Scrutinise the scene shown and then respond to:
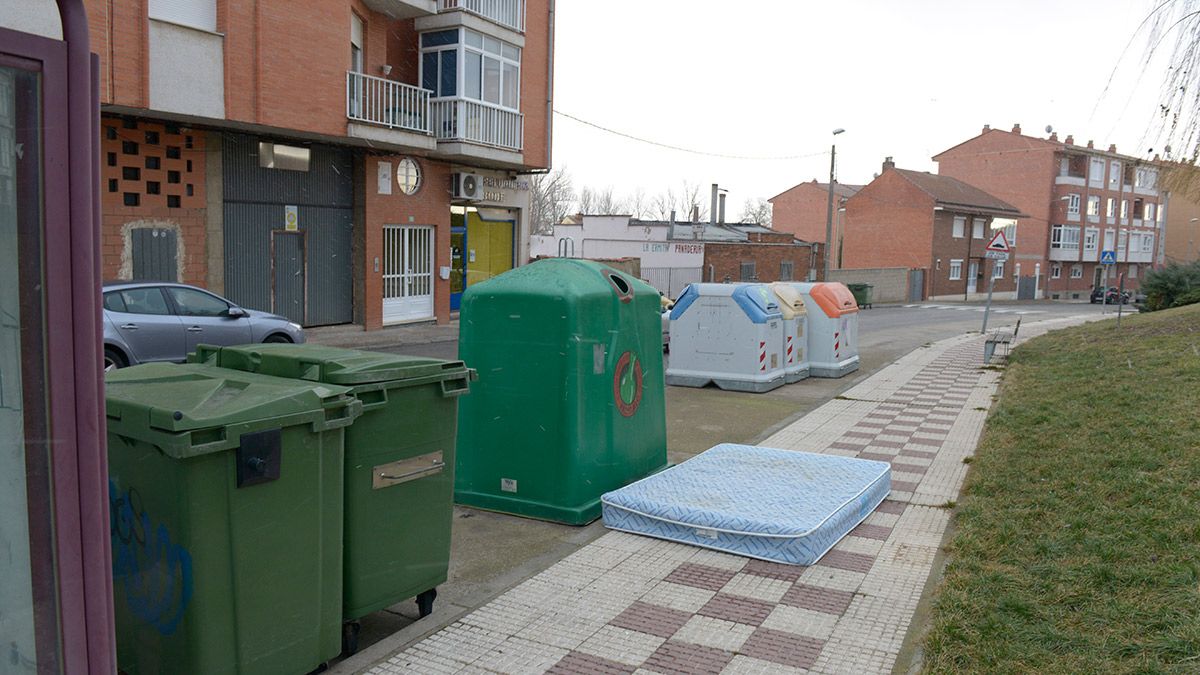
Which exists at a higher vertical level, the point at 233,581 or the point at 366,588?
the point at 233,581

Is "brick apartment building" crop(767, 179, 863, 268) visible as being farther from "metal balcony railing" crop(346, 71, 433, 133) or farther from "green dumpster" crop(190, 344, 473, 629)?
"green dumpster" crop(190, 344, 473, 629)

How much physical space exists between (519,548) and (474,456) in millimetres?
879

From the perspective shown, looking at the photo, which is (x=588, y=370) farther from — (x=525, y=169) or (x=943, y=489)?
(x=525, y=169)

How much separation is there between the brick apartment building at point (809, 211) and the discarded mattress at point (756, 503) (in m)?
56.7

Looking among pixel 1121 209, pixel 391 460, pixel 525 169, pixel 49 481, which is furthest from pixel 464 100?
pixel 1121 209

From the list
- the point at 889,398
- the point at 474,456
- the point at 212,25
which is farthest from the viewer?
the point at 212,25

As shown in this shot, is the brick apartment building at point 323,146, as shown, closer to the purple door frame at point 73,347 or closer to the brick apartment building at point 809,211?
the purple door frame at point 73,347

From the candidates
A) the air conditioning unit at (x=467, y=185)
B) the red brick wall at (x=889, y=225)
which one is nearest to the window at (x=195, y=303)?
the air conditioning unit at (x=467, y=185)

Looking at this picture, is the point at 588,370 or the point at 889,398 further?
the point at 889,398

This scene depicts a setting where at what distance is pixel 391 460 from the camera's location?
4.09 m

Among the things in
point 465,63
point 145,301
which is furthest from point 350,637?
point 465,63

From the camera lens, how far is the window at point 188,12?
14219mm

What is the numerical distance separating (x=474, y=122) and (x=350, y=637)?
17.9 meters

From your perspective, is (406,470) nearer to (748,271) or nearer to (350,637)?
(350,637)
